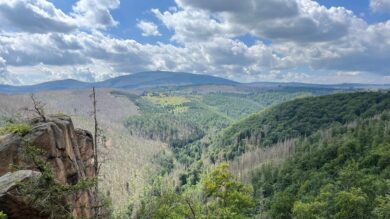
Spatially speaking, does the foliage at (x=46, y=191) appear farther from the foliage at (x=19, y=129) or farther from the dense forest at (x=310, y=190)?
the foliage at (x=19, y=129)

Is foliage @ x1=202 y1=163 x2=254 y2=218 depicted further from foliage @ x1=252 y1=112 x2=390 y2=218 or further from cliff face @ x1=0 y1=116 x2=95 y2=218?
foliage @ x1=252 y1=112 x2=390 y2=218

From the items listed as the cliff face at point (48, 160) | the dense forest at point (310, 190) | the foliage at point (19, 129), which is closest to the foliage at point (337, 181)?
the dense forest at point (310, 190)

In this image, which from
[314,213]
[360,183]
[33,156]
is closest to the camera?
[33,156]

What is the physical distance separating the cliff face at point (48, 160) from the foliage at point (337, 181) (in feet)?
148

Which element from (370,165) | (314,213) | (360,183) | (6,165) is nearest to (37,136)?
(6,165)

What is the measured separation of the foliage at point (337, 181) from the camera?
214ft

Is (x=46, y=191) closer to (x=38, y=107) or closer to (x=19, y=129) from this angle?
(x=19, y=129)

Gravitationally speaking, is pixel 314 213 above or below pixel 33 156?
below

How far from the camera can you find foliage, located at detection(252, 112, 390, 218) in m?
65.4

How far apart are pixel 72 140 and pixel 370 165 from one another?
4148 inches

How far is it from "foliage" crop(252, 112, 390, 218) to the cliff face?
44996 millimetres

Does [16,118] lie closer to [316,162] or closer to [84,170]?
[84,170]

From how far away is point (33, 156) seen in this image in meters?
27.1

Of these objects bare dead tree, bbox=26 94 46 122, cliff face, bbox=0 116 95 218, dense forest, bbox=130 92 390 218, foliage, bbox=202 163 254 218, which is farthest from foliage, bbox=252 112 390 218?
bare dead tree, bbox=26 94 46 122
